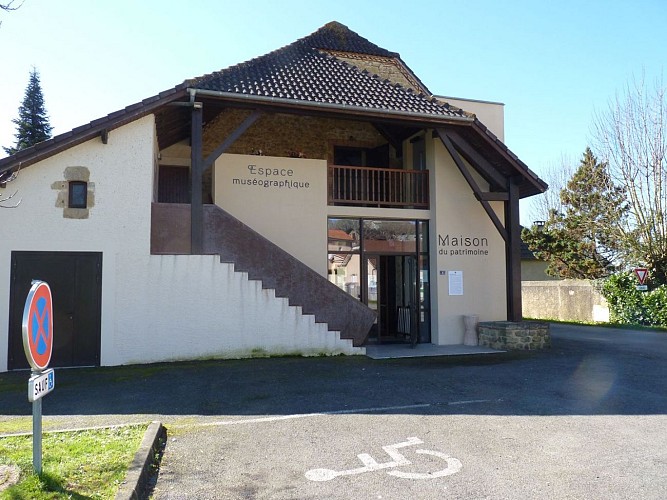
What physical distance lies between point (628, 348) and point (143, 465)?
473 inches

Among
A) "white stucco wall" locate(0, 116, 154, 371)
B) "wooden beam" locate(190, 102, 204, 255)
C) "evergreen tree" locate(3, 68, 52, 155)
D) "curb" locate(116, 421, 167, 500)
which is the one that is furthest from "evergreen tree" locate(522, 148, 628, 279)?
"evergreen tree" locate(3, 68, 52, 155)

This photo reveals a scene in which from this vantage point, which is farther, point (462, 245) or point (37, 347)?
point (462, 245)

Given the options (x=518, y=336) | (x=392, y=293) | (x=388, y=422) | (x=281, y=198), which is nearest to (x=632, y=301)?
(x=518, y=336)

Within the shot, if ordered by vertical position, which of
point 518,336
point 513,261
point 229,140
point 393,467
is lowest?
point 393,467

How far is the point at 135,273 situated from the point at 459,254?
24.6 feet

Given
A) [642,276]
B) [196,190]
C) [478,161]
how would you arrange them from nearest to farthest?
[196,190]
[478,161]
[642,276]

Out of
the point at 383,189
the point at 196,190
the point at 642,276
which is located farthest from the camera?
the point at 642,276

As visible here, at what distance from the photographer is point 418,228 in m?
13.0

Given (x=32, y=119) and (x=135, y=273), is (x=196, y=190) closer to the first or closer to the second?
(x=135, y=273)

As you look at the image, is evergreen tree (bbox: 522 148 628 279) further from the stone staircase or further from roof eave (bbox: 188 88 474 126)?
the stone staircase

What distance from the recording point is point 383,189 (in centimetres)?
1343

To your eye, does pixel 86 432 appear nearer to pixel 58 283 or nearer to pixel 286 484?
pixel 286 484

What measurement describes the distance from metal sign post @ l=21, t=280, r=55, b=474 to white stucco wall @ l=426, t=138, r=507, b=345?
990 centimetres

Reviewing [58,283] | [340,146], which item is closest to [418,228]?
[340,146]
